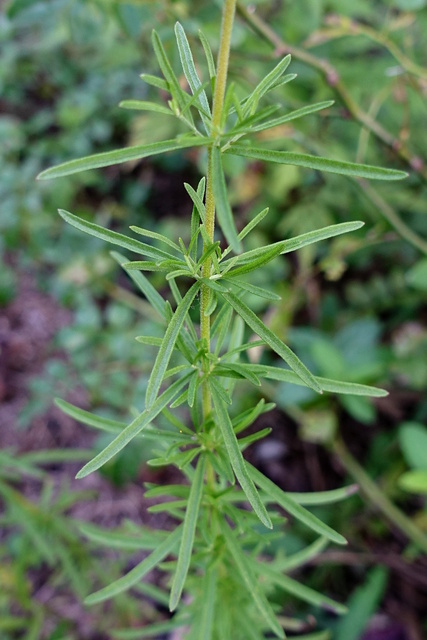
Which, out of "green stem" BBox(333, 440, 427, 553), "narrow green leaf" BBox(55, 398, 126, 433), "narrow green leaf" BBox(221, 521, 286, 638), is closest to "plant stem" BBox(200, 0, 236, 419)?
"narrow green leaf" BBox(55, 398, 126, 433)

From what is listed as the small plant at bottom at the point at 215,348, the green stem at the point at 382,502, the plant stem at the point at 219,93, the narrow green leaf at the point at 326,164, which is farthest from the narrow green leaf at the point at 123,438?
the green stem at the point at 382,502

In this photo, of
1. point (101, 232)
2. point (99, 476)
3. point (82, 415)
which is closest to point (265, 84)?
point (101, 232)

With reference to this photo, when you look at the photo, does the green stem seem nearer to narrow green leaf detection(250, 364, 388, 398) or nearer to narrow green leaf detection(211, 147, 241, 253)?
narrow green leaf detection(250, 364, 388, 398)

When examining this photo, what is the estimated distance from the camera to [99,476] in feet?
5.87

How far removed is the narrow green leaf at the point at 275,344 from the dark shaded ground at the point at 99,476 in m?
0.92

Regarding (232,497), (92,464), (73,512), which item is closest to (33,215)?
(73,512)

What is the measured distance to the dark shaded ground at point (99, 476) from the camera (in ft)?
4.75

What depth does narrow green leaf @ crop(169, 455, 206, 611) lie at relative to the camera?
0.53 m

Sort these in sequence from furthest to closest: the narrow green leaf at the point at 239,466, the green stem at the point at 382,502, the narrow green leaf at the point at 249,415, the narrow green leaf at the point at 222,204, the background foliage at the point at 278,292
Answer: the green stem at the point at 382,502 → the background foliage at the point at 278,292 → the narrow green leaf at the point at 249,415 → the narrow green leaf at the point at 239,466 → the narrow green leaf at the point at 222,204

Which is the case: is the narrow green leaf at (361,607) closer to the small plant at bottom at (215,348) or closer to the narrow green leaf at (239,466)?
the small plant at bottom at (215,348)

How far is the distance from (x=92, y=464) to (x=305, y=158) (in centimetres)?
30

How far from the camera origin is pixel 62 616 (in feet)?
4.79

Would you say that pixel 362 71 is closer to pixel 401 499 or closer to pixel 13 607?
pixel 401 499

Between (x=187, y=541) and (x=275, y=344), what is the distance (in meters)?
0.23
